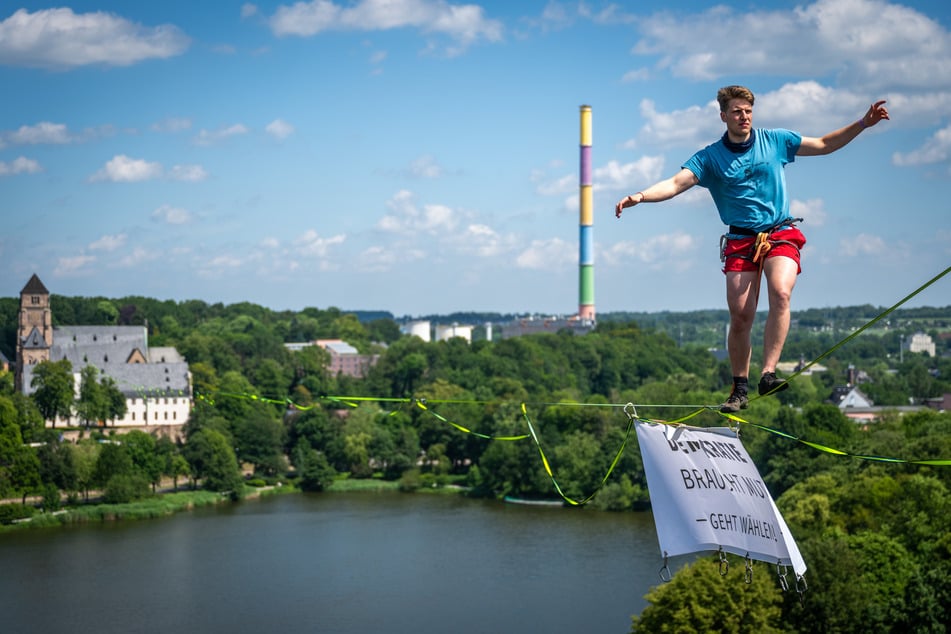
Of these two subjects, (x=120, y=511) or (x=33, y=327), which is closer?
(x=120, y=511)

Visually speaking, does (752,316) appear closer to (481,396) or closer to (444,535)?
(444,535)

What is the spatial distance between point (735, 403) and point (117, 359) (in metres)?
75.1

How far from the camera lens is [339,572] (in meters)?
35.9

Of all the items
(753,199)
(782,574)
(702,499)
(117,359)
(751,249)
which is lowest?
(782,574)

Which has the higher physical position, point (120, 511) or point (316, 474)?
point (316, 474)

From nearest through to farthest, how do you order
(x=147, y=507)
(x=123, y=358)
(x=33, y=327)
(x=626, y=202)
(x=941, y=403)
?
(x=626, y=202) → (x=147, y=507) → (x=941, y=403) → (x=33, y=327) → (x=123, y=358)

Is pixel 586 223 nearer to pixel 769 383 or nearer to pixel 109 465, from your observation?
pixel 109 465

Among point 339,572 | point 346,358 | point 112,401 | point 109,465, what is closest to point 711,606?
point 339,572

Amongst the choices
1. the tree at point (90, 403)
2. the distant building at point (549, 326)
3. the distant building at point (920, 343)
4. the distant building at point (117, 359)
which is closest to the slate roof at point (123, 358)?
the distant building at point (117, 359)

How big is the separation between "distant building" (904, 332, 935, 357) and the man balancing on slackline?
386 feet

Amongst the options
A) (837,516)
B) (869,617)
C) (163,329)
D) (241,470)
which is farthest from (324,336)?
(869,617)

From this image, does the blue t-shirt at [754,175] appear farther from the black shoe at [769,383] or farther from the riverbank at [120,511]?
the riverbank at [120,511]

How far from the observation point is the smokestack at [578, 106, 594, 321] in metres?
91.1

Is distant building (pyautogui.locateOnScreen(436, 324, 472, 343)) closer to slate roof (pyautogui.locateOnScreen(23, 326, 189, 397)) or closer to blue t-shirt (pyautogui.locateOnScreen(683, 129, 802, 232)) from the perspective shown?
slate roof (pyautogui.locateOnScreen(23, 326, 189, 397))
